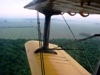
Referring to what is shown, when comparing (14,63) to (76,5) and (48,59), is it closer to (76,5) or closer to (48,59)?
(48,59)

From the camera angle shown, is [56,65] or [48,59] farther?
[48,59]

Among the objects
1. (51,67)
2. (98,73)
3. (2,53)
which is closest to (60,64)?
(51,67)

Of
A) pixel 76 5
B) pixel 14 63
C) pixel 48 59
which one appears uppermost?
pixel 76 5

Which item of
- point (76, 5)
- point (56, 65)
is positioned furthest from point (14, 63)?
point (76, 5)

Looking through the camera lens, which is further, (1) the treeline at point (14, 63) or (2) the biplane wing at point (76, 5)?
(1) the treeline at point (14, 63)

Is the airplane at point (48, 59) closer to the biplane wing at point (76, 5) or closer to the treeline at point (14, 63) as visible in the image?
the biplane wing at point (76, 5)

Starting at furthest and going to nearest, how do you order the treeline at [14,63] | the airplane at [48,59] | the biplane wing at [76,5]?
the treeline at [14,63] → the airplane at [48,59] → the biplane wing at [76,5]

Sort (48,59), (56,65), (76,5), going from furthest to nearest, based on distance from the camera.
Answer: (48,59), (56,65), (76,5)

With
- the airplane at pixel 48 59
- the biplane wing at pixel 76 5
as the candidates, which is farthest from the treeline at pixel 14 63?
the biplane wing at pixel 76 5

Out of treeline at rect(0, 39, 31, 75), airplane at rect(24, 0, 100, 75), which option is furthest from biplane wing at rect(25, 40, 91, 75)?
treeline at rect(0, 39, 31, 75)

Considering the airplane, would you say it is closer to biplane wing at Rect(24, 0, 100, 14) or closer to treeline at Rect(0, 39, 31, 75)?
biplane wing at Rect(24, 0, 100, 14)

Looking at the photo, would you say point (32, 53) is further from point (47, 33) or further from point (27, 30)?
point (27, 30)
